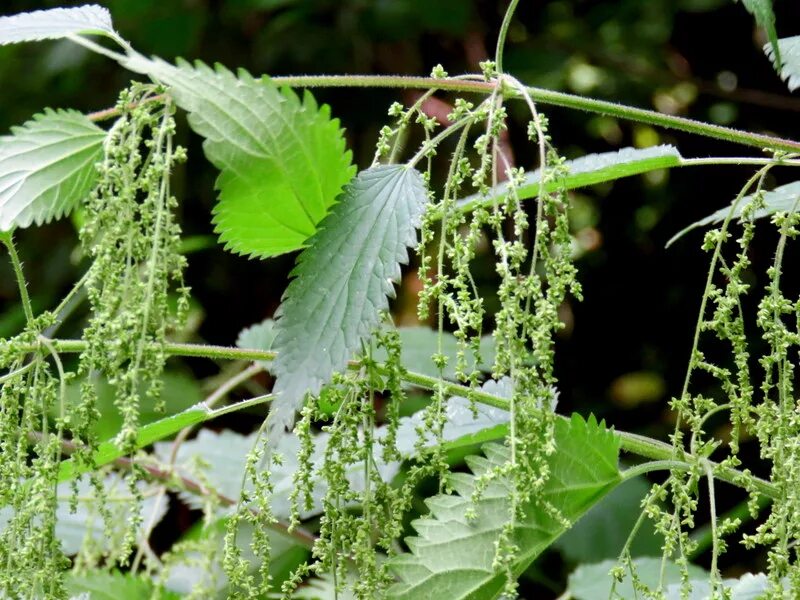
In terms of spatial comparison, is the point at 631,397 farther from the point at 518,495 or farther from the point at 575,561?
the point at 518,495

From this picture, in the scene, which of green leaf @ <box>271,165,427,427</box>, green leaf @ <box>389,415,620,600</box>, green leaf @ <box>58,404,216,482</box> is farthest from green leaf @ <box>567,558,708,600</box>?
green leaf @ <box>271,165,427,427</box>

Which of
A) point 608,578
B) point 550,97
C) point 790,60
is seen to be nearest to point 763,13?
point 550,97

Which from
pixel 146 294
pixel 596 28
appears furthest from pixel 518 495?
pixel 596 28

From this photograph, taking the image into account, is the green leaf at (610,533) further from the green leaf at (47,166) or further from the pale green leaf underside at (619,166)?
the green leaf at (47,166)

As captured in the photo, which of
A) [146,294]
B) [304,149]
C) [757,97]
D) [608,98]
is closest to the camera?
[146,294]

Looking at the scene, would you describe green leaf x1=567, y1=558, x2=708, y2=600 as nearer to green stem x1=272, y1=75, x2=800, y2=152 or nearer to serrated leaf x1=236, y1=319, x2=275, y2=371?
serrated leaf x1=236, y1=319, x2=275, y2=371

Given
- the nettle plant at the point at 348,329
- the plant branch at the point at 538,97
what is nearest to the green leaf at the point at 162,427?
the nettle plant at the point at 348,329
